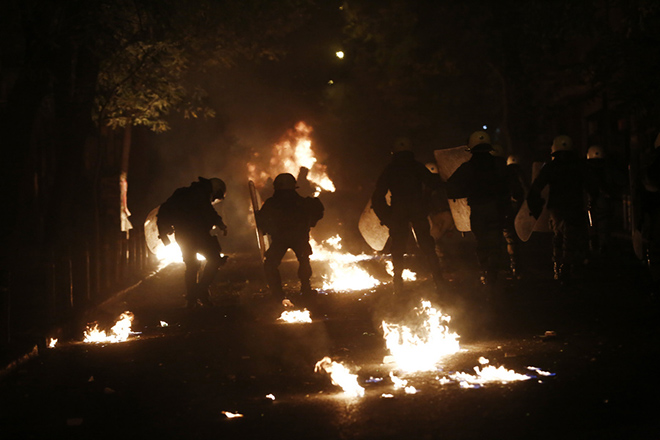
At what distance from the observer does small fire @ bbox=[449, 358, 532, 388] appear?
562 cm

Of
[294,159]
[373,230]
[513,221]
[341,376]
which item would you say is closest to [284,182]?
[373,230]

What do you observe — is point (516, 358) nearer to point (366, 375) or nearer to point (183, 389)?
point (366, 375)

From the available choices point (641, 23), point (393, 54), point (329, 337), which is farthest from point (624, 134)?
point (329, 337)

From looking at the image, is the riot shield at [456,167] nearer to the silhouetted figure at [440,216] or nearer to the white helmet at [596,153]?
the silhouetted figure at [440,216]

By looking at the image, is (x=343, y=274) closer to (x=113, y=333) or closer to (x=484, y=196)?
(x=484, y=196)

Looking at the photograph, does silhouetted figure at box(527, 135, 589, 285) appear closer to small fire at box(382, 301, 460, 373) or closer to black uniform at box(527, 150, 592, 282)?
black uniform at box(527, 150, 592, 282)

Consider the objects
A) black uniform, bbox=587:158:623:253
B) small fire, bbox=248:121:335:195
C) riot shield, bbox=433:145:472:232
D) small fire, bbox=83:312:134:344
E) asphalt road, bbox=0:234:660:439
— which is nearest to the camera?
asphalt road, bbox=0:234:660:439

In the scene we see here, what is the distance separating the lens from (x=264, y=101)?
1594 inches

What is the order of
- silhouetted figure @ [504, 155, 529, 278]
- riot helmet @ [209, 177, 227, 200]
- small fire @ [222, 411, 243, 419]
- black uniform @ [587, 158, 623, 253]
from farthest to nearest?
black uniform @ [587, 158, 623, 253], silhouetted figure @ [504, 155, 529, 278], riot helmet @ [209, 177, 227, 200], small fire @ [222, 411, 243, 419]

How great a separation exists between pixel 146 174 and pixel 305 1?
12.3 meters

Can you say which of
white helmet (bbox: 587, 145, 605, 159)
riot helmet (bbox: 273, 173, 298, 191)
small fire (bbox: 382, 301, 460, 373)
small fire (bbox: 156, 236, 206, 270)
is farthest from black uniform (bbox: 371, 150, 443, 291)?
small fire (bbox: 156, 236, 206, 270)

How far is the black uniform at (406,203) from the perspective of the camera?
35.7 ft

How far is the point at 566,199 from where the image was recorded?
10.9 meters

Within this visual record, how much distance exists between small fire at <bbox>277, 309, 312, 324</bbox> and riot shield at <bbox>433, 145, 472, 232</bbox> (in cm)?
455
